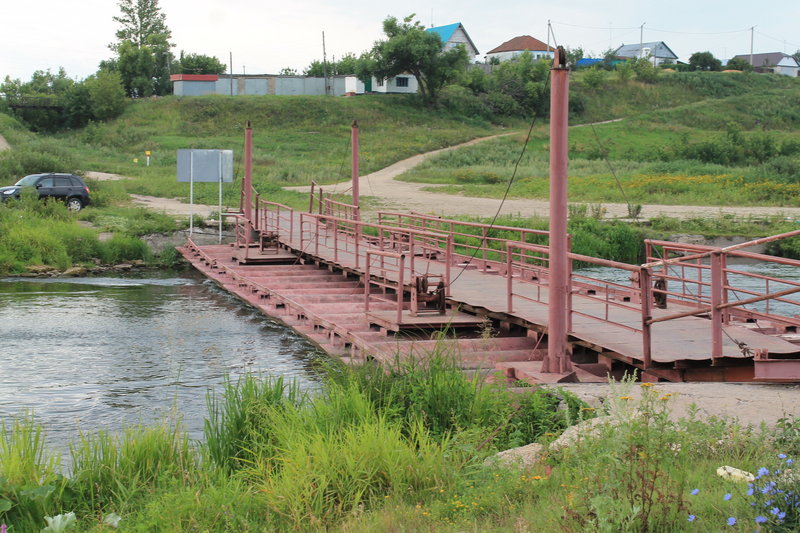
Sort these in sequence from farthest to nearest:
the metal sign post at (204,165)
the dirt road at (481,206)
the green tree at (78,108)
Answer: the green tree at (78,108) → the dirt road at (481,206) → the metal sign post at (204,165)

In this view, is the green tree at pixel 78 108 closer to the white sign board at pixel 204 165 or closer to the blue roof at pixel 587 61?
the white sign board at pixel 204 165

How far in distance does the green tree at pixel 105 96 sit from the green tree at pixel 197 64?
2476 centimetres

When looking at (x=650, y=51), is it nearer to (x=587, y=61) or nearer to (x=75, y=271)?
(x=587, y=61)

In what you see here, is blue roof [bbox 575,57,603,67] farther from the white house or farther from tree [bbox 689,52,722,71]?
the white house

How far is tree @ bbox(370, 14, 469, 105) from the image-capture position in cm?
8200

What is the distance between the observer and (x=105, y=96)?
75875mm

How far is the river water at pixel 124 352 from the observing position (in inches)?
470

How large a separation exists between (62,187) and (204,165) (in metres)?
9.35

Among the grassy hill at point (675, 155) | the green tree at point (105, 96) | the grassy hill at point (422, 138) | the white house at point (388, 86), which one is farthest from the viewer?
the white house at point (388, 86)

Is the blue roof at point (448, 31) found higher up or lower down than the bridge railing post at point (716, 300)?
higher up

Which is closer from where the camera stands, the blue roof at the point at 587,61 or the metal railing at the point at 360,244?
the metal railing at the point at 360,244

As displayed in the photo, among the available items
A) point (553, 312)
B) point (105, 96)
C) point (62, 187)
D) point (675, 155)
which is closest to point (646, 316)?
point (553, 312)

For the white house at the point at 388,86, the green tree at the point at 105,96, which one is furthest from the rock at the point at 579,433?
the white house at the point at 388,86

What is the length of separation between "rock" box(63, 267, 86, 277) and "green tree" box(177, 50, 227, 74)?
77.0 meters
